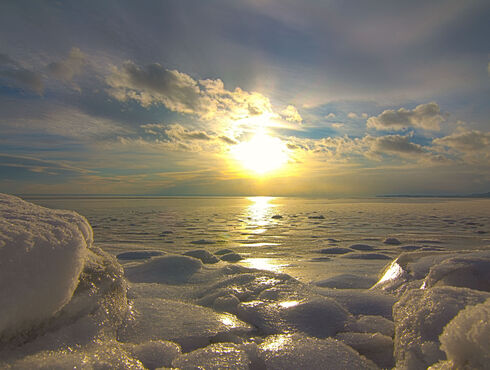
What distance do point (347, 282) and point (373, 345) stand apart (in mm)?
1275

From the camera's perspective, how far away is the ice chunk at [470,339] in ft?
2.81

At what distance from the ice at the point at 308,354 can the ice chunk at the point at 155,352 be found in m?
0.41

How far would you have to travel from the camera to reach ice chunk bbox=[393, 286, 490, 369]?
1177 millimetres

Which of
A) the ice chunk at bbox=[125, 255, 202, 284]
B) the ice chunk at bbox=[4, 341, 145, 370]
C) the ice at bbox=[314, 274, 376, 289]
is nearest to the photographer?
the ice chunk at bbox=[4, 341, 145, 370]

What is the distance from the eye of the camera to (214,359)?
4.14 feet

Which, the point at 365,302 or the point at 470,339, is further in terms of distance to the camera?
the point at 365,302

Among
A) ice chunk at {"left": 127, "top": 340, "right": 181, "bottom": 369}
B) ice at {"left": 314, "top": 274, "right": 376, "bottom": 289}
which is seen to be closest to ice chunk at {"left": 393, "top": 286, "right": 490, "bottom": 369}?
ice chunk at {"left": 127, "top": 340, "right": 181, "bottom": 369}

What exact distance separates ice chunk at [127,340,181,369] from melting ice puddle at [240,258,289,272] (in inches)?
89.1

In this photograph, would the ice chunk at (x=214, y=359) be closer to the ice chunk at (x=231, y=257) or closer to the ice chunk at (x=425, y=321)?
the ice chunk at (x=425, y=321)

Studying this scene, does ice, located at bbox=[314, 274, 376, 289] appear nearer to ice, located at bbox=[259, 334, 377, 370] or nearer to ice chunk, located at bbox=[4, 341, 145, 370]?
ice, located at bbox=[259, 334, 377, 370]

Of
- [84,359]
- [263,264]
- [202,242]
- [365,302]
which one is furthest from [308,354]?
[202,242]

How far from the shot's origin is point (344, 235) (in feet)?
21.7

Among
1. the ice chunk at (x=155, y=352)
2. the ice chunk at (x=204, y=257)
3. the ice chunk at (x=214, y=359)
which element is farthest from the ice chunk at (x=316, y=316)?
the ice chunk at (x=204, y=257)

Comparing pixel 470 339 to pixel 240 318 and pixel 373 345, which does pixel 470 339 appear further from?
pixel 240 318
